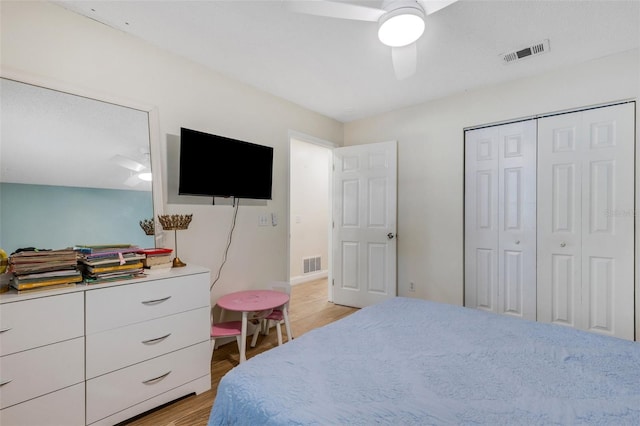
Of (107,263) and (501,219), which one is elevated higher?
(501,219)

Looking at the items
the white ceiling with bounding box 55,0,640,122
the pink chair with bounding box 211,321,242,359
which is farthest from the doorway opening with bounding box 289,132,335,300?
the pink chair with bounding box 211,321,242,359

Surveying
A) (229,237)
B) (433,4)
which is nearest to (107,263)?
(229,237)

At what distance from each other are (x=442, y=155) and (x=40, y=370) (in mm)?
3575

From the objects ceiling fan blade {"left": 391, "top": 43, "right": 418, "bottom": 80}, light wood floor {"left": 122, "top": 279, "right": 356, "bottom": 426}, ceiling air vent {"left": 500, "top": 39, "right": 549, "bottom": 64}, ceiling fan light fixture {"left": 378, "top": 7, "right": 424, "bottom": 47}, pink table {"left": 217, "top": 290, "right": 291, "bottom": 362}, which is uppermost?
ceiling air vent {"left": 500, "top": 39, "right": 549, "bottom": 64}

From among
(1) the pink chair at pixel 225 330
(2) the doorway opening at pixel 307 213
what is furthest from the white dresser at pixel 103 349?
(2) the doorway opening at pixel 307 213

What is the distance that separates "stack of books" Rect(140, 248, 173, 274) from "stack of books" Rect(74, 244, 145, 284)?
76 mm

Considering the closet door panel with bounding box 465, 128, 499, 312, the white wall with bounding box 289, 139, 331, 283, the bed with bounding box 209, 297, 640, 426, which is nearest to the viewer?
the bed with bounding box 209, 297, 640, 426

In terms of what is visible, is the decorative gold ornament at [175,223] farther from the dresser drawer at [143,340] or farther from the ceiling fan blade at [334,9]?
the ceiling fan blade at [334,9]

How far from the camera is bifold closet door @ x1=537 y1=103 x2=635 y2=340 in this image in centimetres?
238

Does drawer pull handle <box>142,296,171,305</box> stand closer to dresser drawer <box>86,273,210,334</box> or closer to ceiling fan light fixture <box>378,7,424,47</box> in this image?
dresser drawer <box>86,273,210,334</box>

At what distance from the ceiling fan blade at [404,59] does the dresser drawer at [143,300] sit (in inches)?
80.9

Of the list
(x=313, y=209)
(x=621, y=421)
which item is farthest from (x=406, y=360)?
(x=313, y=209)

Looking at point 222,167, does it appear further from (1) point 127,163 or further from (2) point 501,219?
(2) point 501,219

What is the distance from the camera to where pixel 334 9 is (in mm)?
1551
